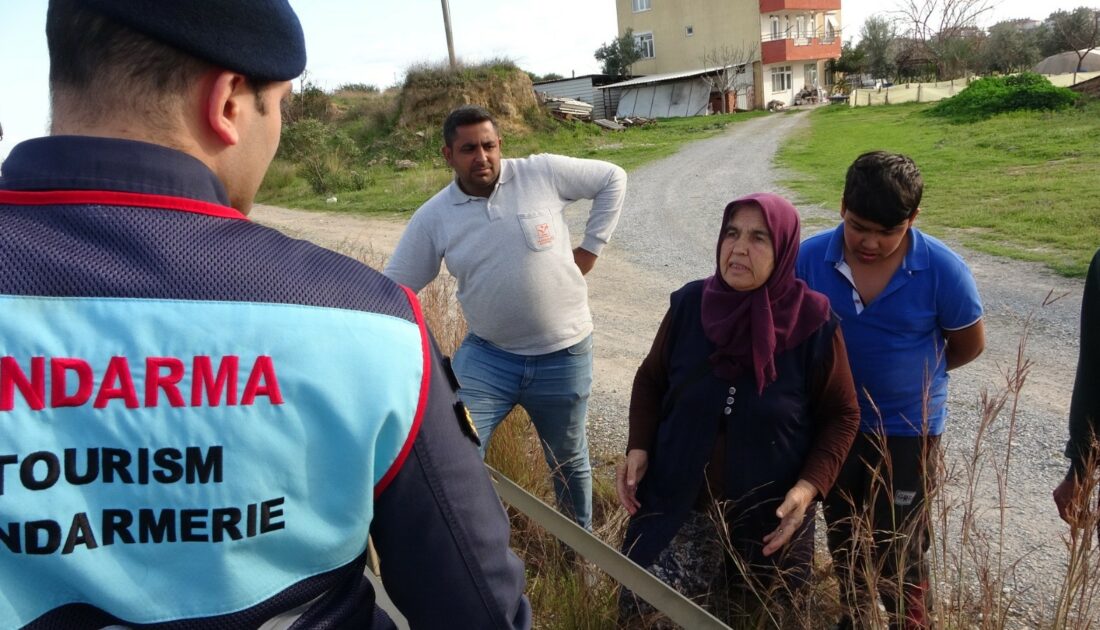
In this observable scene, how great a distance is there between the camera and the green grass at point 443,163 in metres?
18.5

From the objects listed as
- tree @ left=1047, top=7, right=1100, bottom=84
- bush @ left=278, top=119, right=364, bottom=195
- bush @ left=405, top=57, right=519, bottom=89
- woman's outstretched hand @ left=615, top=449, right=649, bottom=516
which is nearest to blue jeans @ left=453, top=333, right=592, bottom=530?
woman's outstretched hand @ left=615, top=449, right=649, bottom=516

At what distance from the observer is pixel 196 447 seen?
0.93m

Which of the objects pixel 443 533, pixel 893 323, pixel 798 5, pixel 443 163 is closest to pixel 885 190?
pixel 893 323

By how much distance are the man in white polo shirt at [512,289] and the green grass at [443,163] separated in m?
12.4

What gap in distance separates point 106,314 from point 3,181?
0.23 m

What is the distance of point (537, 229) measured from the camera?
3.71 meters

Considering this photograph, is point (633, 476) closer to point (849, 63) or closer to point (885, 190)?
point (885, 190)

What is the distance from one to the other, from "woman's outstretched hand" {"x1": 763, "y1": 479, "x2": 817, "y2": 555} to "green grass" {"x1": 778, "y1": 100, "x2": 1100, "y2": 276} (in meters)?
6.53

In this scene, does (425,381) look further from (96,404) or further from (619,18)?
(619,18)

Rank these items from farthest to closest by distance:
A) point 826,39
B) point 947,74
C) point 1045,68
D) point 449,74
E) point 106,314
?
point 826,39 → point 947,74 → point 1045,68 → point 449,74 → point 106,314

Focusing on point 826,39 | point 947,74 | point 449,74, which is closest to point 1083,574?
point 449,74

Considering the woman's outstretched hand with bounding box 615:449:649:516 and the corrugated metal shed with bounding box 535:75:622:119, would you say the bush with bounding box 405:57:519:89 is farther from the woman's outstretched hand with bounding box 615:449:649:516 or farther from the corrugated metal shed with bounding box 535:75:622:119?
the woman's outstretched hand with bounding box 615:449:649:516

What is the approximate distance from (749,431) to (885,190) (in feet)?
2.98

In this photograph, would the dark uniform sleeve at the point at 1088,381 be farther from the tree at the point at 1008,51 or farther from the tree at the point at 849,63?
the tree at the point at 849,63
